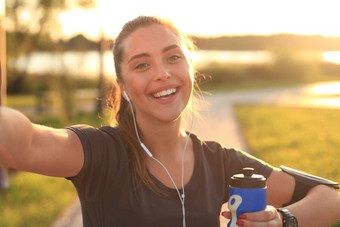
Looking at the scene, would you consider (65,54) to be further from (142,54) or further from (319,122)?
(142,54)

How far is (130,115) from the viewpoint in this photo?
2.38 metres

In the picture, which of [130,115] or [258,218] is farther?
[130,115]

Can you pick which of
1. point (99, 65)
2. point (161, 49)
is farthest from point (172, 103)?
point (99, 65)

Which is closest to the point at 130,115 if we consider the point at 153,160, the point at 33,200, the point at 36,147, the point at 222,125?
the point at 153,160

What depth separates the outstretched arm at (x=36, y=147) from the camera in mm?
1575

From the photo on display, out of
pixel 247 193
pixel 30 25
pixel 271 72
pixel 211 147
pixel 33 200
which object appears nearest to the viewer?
pixel 247 193

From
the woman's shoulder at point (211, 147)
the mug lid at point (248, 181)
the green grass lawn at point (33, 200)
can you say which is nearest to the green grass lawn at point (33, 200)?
the green grass lawn at point (33, 200)

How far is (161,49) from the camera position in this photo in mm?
2215

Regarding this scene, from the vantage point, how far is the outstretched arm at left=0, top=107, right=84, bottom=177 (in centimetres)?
158

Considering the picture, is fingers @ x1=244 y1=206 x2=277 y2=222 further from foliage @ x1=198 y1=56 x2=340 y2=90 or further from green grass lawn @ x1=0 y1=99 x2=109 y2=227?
foliage @ x1=198 y1=56 x2=340 y2=90

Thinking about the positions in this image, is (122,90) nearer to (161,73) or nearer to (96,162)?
(161,73)

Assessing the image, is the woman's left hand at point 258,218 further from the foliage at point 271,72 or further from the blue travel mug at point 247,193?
the foliage at point 271,72

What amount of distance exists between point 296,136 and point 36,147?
26.1ft

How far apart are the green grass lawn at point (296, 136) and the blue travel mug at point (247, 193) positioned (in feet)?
14.1
